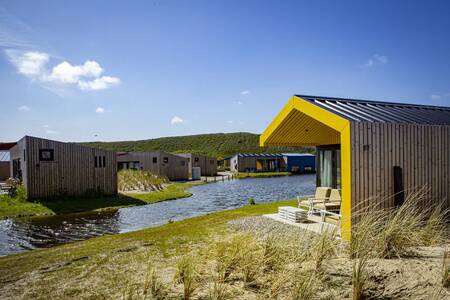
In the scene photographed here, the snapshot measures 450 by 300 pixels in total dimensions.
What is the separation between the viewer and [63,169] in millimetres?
17719

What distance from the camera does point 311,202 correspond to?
9492 millimetres

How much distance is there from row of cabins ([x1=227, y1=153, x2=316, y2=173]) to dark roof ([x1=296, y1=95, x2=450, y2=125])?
35.9 m

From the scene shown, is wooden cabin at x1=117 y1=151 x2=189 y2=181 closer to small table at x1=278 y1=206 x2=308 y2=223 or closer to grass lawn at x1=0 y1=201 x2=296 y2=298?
grass lawn at x1=0 y1=201 x2=296 y2=298

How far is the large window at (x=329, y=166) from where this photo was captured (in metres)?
12.3

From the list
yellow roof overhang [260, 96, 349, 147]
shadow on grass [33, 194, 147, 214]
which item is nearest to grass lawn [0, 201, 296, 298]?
yellow roof overhang [260, 96, 349, 147]

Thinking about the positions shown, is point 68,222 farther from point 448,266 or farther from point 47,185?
point 448,266

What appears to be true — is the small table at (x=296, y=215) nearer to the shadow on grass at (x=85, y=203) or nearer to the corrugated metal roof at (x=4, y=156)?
the shadow on grass at (x=85, y=203)

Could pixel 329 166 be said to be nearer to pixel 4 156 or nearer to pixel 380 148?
pixel 380 148

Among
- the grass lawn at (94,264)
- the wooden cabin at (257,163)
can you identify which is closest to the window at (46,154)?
the grass lawn at (94,264)

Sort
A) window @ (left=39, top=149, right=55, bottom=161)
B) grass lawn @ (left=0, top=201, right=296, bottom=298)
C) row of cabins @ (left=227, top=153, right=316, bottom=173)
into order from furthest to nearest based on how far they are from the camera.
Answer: row of cabins @ (left=227, top=153, right=316, bottom=173)
window @ (left=39, top=149, right=55, bottom=161)
grass lawn @ (left=0, top=201, right=296, bottom=298)

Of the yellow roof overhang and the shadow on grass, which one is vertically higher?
the yellow roof overhang

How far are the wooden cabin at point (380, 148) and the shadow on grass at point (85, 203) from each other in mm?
10411

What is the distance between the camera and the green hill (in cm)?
8206

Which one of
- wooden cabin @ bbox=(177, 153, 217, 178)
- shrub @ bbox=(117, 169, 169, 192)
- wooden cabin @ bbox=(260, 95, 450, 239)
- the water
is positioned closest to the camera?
wooden cabin @ bbox=(260, 95, 450, 239)
